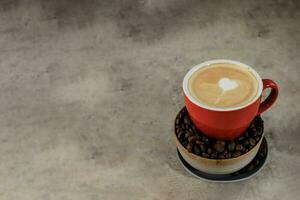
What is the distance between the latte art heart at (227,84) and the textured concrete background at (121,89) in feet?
0.64

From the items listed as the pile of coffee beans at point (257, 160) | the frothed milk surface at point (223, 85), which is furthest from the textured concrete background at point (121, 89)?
the frothed milk surface at point (223, 85)

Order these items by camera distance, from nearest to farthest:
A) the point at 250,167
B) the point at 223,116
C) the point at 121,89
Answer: the point at 223,116, the point at 250,167, the point at 121,89

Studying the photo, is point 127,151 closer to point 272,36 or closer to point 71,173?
point 71,173

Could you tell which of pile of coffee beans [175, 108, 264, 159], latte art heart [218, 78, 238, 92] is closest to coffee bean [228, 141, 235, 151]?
pile of coffee beans [175, 108, 264, 159]

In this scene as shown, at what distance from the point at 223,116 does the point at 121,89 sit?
0.35 m

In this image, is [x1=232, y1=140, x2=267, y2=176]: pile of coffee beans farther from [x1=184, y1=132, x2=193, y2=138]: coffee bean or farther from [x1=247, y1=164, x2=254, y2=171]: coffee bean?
[x1=184, y1=132, x2=193, y2=138]: coffee bean

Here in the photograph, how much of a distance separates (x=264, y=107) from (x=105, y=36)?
0.50 meters

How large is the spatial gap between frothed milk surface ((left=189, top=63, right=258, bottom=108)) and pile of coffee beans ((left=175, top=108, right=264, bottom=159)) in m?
0.09

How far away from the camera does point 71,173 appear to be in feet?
3.40

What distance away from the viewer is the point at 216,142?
0.95 meters

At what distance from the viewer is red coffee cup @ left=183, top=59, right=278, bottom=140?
89 cm

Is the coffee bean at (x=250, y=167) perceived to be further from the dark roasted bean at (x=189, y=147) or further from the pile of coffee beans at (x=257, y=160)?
the dark roasted bean at (x=189, y=147)

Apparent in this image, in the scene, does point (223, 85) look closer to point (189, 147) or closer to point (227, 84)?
point (227, 84)

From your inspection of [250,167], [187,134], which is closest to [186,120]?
[187,134]
